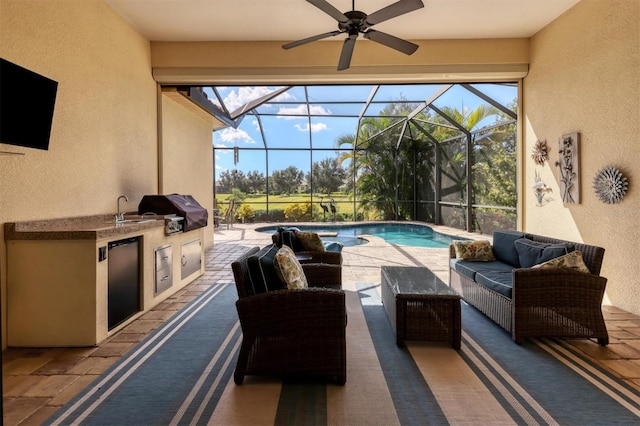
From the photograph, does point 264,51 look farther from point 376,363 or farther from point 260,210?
point 260,210

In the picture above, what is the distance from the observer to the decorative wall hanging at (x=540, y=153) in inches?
196

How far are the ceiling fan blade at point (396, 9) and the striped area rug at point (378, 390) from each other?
2924mm

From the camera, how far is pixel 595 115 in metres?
4.09

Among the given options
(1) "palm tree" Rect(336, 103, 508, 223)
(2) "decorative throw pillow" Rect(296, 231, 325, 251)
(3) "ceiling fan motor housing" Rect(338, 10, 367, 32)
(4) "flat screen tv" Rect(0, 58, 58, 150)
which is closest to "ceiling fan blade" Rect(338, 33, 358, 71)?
(3) "ceiling fan motor housing" Rect(338, 10, 367, 32)

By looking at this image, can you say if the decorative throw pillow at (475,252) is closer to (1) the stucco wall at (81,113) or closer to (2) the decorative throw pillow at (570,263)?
(2) the decorative throw pillow at (570,263)

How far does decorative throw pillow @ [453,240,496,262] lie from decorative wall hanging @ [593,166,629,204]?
52.6 inches

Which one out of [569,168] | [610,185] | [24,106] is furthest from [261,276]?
[569,168]

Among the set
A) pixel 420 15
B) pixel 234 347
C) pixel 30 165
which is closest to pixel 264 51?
pixel 420 15

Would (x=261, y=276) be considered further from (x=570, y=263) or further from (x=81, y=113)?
(x=81, y=113)

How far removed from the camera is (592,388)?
2320 mm

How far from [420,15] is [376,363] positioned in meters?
4.26

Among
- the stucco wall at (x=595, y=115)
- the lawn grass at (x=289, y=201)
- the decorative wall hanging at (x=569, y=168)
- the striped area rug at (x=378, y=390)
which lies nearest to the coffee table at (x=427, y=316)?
the striped area rug at (x=378, y=390)

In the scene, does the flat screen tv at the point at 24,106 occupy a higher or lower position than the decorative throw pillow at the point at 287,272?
higher

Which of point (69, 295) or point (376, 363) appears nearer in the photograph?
point (376, 363)
